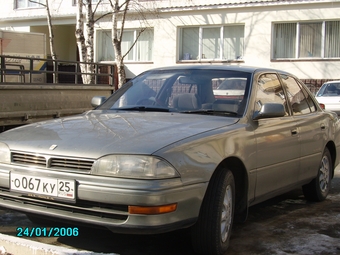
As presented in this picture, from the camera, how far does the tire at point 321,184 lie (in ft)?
20.3

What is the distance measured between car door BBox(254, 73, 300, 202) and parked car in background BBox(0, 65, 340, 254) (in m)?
0.01

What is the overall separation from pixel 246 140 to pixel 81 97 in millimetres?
5817

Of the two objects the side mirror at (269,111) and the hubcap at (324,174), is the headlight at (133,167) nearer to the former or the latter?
the side mirror at (269,111)

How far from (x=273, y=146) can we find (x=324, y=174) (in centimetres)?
169

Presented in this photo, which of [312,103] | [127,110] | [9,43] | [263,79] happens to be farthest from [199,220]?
[9,43]

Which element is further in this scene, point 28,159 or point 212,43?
point 212,43

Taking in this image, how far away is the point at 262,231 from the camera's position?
4965 mm

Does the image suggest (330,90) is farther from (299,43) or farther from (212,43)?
(212,43)

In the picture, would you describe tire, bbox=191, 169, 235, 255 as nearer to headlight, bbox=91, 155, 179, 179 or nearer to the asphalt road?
the asphalt road

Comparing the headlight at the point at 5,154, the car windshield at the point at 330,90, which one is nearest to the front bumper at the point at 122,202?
the headlight at the point at 5,154

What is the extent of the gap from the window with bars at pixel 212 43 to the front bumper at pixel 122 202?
17338mm

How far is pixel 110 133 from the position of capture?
407 cm

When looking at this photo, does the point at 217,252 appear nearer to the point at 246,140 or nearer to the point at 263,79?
the point at 246,140
